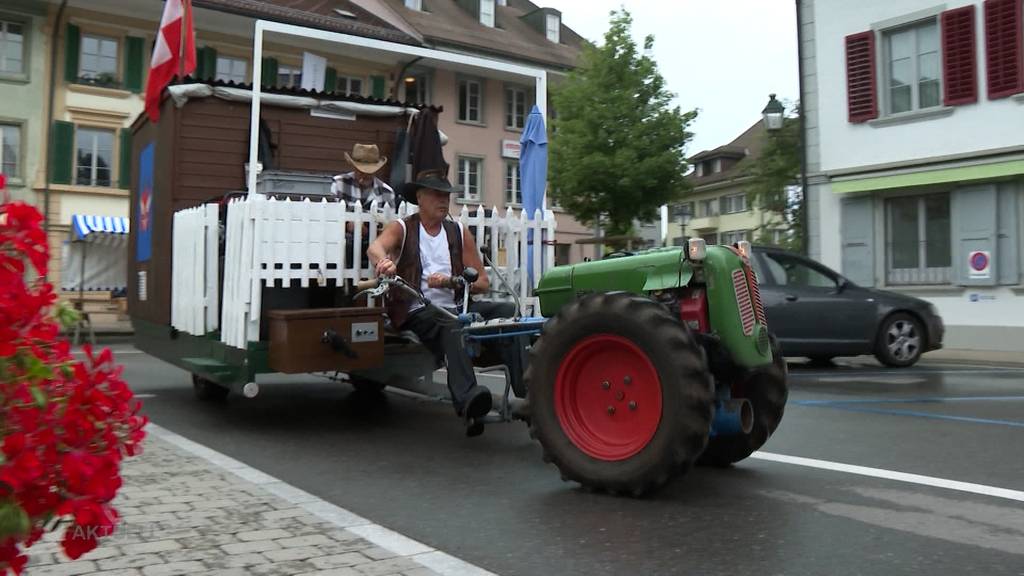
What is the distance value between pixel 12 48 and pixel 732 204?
4330cm

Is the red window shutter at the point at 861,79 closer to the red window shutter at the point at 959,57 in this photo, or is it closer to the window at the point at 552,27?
Answer: the red window shutter at the point at 959,57

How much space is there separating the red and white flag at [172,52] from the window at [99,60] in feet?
64.7

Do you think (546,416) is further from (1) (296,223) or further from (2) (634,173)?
(2) (634,173)

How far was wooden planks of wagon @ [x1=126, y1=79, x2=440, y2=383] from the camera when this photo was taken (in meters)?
7.96

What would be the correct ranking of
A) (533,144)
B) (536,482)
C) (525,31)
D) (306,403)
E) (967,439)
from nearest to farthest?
(536,482) → (967,439) → (533,144) → (306,403) → (525,31)

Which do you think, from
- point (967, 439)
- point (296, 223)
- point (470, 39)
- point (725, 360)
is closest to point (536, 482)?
point (725, 360)

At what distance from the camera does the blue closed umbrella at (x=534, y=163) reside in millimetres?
7613

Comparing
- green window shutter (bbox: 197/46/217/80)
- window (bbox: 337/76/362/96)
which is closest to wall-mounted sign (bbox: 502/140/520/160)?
window (bbox: 337/76/362/96)

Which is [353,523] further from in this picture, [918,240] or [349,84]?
[349,84]

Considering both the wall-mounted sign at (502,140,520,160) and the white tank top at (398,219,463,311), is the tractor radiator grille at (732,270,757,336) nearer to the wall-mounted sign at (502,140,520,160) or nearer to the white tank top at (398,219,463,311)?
the white tank top at (398,219,463,311)

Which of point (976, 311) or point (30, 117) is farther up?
point (30, 117)

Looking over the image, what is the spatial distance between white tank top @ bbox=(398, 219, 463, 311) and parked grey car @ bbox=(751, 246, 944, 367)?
252 inches

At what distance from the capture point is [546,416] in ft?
15.4

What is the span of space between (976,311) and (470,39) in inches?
921
